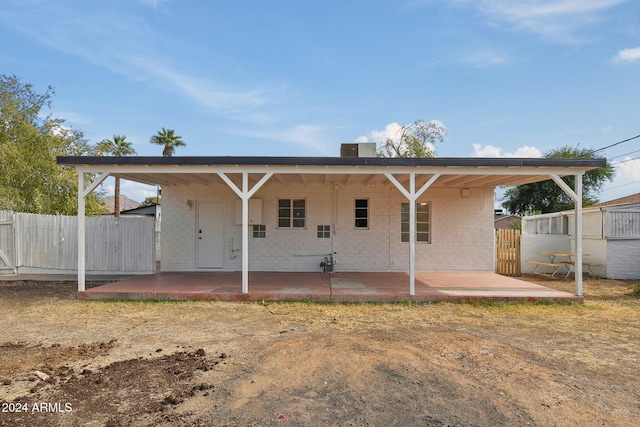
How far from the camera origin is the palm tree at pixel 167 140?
25984 millimetres

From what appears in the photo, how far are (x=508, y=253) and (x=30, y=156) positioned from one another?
695 inches

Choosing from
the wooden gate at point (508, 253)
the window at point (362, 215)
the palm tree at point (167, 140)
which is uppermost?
the palm tree at point (167, 140)

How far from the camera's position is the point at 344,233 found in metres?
11.1

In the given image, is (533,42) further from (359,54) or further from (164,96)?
(164,96)

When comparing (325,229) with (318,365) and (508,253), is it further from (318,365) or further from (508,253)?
(318,365)

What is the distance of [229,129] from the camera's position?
66.1 feet

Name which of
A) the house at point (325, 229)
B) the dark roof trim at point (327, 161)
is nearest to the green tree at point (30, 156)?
the house at point (325, 229)

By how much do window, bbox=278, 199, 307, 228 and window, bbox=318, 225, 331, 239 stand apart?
20.7 inches

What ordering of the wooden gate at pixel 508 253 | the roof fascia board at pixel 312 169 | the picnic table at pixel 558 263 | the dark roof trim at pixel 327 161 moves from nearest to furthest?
1. the dark roof trim at pixel 327 161
2. the roof fascia board at pixel 312 169
3. the picnic table at pixel 558 263
4. the wooden gate at pixel 508 253

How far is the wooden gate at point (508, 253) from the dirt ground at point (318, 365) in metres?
5.22

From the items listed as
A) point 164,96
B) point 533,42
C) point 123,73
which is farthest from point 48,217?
point 533,42

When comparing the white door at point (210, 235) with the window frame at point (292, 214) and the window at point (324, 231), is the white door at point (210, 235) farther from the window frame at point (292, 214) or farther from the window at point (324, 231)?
the window at point (324, 231)

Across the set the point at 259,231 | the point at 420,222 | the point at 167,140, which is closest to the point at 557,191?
the point at 420,222

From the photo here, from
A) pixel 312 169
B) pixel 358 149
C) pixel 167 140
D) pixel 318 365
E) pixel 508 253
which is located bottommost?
pixel 318 365
